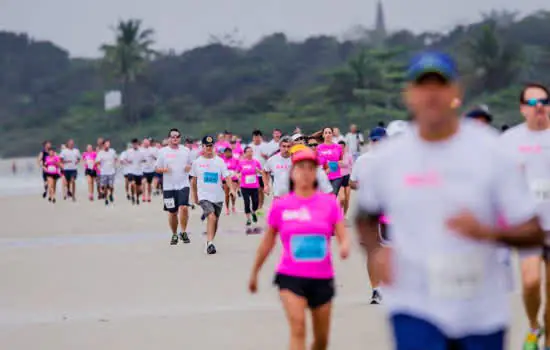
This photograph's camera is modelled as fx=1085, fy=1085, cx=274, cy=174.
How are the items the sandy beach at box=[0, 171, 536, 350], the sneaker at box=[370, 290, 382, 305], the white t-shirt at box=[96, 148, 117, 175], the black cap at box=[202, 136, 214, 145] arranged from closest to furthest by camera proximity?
the sandy beach at box=[0, 171, 536, 350] → the sneaker at box=[370, 290, 382, 305] → the black cap at box=[202, 136, 214, 145] → the white t-shirt at box=[96, 148, 117, 175]

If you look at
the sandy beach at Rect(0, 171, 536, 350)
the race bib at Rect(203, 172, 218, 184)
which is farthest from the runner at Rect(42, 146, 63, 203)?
the race bib at Rect(203, 172, 218, 184)

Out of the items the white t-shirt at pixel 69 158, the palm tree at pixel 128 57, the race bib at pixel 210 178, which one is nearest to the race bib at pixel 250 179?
the race bib at pixel 210 178

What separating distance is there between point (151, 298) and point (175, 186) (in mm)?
6152

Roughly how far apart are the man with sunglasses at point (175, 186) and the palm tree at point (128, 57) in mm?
101862

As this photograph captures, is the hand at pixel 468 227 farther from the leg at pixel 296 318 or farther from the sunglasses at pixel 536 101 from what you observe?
the sunglasses at pixel 536 101

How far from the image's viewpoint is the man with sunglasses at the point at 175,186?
17.9m

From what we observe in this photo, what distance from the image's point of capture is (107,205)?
3120 cm

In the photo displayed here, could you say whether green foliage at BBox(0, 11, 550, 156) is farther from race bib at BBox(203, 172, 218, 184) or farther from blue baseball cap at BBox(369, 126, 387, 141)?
blue baseball cap at BBox(369, 126, 387, 141)

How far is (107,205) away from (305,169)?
2441 centimetres

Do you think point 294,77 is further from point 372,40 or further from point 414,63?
point 414,63

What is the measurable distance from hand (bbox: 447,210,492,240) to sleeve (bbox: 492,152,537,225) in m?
0.21

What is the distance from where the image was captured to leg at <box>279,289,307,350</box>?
6.91m

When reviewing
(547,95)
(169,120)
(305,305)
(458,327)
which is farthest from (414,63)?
(169,120)

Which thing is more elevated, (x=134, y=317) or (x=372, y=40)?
(x=372, y=40)
